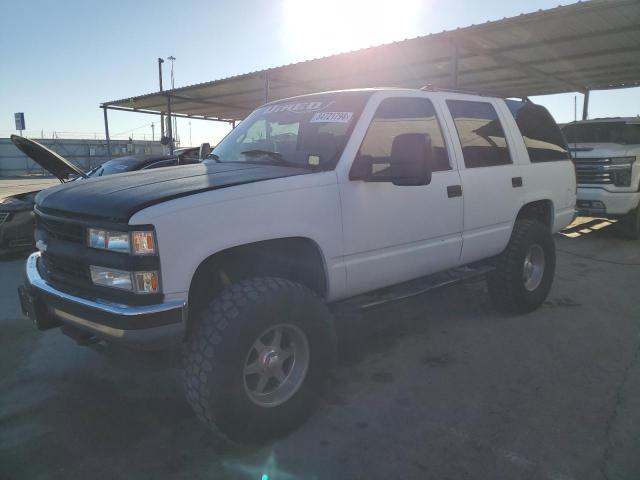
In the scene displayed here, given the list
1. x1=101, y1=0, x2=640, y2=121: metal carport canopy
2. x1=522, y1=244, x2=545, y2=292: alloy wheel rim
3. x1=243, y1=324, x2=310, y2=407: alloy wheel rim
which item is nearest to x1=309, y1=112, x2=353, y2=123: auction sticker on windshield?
x1=243, y1=324, x2=310, y2=407: alloy wheel rim

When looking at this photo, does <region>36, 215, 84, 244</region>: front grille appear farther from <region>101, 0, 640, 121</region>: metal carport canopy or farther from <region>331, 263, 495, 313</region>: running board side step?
<region>101, 0, 640, 121</region>: metal carport canopy

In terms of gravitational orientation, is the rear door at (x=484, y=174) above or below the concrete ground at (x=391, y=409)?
above

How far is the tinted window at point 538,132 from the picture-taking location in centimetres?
444

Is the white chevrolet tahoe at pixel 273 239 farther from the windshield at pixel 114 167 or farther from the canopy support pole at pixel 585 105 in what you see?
the canopy support pole at pixel 585 105

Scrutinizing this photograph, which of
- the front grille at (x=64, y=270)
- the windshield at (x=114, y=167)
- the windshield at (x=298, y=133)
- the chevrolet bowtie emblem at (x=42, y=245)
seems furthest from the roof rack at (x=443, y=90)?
the windshield at (x=114, y=167)

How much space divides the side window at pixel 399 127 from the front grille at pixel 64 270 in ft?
5.59

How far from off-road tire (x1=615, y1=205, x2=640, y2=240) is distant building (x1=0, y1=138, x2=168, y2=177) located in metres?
39.1

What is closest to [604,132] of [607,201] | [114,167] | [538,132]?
Result: [607,201]

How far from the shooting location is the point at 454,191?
11.5 feet

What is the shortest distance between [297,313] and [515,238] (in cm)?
256

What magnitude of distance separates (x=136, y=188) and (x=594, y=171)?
25.8ft

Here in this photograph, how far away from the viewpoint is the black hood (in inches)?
89.4

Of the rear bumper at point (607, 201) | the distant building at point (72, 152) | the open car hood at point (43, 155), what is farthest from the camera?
the distant building at point (72, 152)

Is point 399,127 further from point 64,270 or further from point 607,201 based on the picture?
point 607,201
